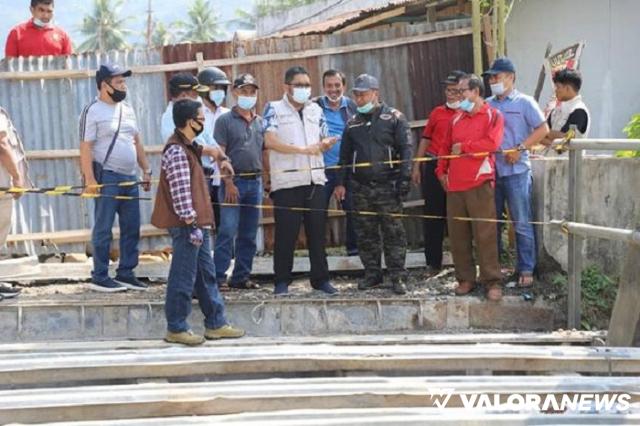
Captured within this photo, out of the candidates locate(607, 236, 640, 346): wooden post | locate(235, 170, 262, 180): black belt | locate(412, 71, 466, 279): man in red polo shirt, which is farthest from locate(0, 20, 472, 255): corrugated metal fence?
locate(607, 236, 640, 346): wooden post

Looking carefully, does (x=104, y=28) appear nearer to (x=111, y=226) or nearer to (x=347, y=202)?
(x=347, y=202)

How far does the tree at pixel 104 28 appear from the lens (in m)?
52.8

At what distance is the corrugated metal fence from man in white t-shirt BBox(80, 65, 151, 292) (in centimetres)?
161

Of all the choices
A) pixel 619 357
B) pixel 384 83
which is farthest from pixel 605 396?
pixel 384 83

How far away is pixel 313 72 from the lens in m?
9.08

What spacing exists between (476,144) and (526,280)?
117cm

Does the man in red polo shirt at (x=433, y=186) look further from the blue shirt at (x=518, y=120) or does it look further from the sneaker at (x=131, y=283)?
the sneaker at (x=131, y=283)

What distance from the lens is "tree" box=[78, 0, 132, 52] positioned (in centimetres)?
5284

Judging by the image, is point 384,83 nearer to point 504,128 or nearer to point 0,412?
point 504,128

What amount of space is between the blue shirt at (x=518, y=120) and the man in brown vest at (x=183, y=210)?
255cm

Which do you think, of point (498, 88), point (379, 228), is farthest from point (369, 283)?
point (498, 88)

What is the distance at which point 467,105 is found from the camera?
706 cm

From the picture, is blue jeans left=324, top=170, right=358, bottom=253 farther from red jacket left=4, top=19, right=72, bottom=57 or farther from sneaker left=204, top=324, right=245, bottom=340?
red jacket left=4, top=19, right=72, bottom=57

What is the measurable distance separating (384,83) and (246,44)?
4.76 ft
